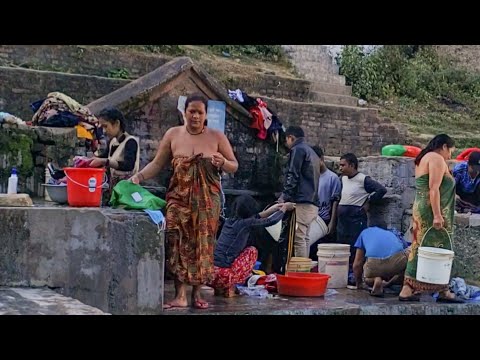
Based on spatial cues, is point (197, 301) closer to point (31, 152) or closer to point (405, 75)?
point (31, 152)

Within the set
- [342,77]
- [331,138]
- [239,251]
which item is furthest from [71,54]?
[239,251]

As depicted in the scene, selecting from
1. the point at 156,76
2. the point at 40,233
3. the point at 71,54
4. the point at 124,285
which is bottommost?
the point at 124,285

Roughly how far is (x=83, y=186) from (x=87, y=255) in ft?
1.87

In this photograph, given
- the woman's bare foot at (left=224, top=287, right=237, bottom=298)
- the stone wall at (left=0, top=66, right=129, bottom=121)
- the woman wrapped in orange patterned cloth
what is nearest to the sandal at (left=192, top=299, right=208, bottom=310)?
the woman wrapped in orange patterned cloth

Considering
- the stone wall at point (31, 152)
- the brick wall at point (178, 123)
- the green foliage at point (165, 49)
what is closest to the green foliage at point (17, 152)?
the stone wall at point (31, 152)

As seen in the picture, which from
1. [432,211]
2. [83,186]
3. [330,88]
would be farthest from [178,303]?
[330,88]

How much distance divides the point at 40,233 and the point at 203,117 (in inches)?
59.9

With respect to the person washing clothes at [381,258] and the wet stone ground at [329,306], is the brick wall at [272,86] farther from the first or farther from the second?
the wet stone ground at [329,306]

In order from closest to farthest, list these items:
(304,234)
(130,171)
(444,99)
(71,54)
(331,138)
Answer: (130,171)
(304,234)
(71,54)
(331,138)
(444,99)

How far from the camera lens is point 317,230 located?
25.0 ft

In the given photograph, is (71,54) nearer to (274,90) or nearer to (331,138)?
(274,90)

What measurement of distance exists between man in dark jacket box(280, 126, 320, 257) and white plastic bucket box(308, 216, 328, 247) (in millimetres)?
340

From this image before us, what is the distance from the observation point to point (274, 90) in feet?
48.5

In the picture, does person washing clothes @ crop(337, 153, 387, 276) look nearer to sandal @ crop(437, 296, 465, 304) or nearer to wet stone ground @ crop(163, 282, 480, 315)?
wet stone ground @ crop(163, 282, 480, 315)
